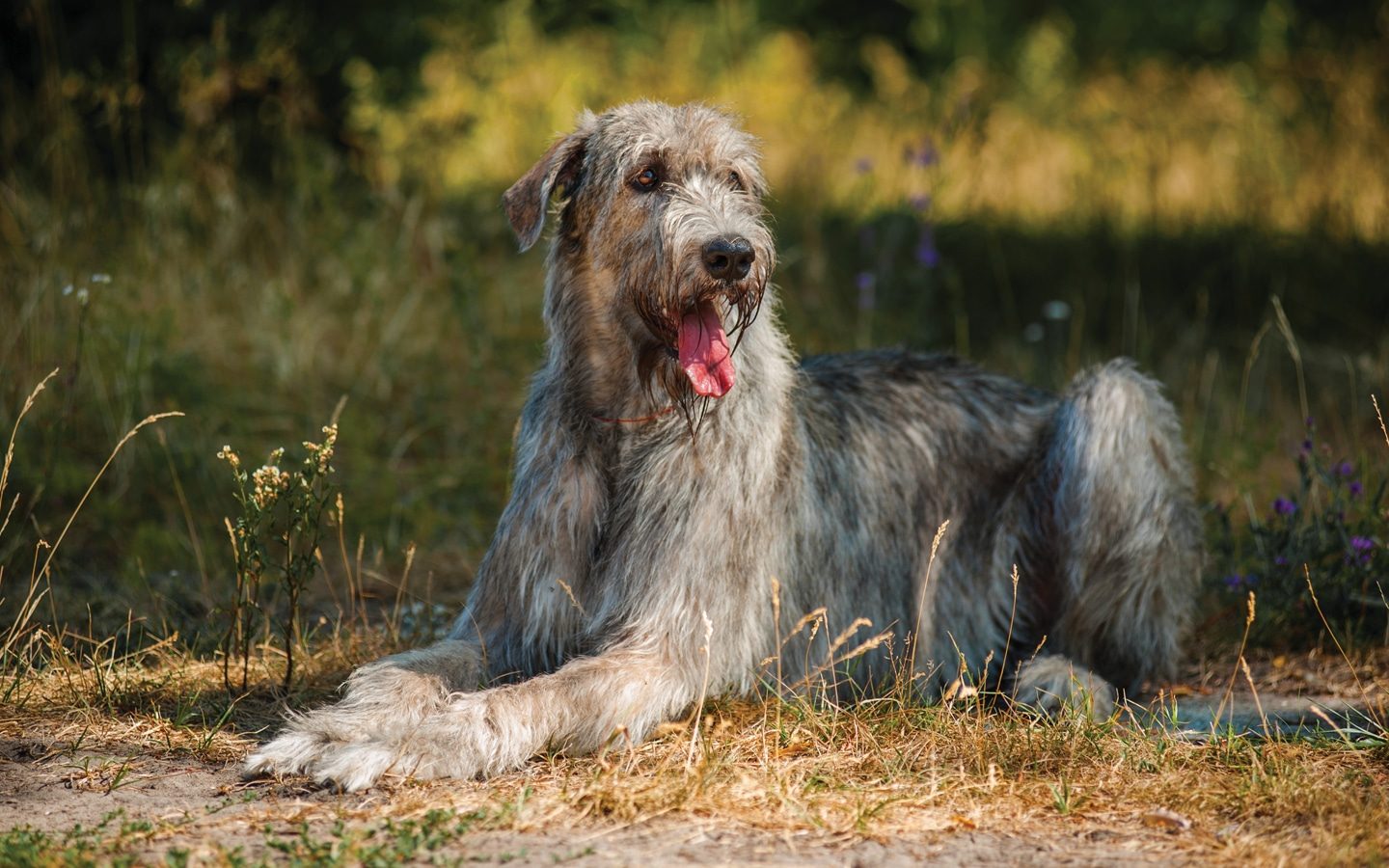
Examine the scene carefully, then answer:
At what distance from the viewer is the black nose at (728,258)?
414 centimetres

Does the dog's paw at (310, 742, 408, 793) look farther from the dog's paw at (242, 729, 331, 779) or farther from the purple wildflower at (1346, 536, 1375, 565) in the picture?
the purple wildflower at (1346, 536, 1375, 565)

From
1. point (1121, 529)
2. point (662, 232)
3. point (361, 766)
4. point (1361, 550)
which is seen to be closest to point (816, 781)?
point (361, 766)

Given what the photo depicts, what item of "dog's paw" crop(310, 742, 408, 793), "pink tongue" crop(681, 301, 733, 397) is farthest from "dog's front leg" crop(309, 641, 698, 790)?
"pink tongue" crop(681, 301, 733, 397)

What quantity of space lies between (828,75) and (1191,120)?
5.48 m

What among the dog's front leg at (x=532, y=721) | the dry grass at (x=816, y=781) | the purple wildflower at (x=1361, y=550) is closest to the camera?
the dry grass at (x=816, y=781)

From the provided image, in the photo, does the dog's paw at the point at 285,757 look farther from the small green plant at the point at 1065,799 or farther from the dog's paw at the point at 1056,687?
the dog's paw at the point at 1056,687

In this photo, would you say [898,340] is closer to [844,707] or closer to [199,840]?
[844,707]

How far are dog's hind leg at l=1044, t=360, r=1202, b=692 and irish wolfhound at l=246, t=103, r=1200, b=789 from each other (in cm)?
1

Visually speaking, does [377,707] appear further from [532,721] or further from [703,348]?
[703,348]

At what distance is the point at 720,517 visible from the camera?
449 centimetres

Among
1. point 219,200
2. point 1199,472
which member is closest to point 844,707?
point 1199,472

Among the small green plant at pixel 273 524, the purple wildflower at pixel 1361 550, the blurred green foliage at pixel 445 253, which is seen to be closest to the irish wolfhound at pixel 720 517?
the small green plant at pixel 273 524

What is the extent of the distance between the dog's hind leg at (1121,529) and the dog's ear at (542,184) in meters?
2.12

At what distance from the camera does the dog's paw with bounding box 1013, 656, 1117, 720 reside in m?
4.88
